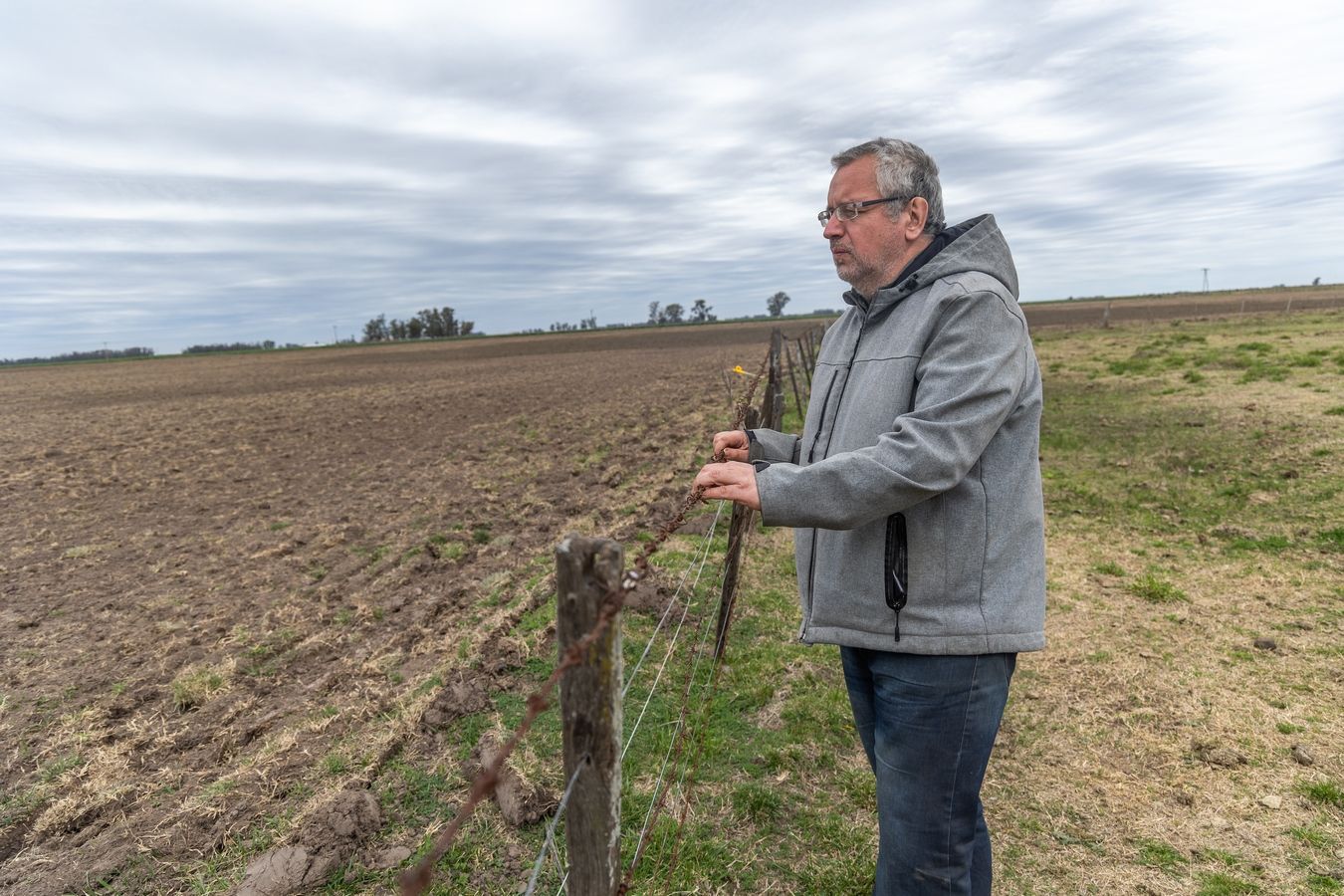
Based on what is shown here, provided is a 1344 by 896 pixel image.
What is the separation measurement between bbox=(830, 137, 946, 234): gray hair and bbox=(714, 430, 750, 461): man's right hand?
1.01 meters

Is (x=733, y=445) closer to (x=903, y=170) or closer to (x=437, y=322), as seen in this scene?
(x=903, y=170)

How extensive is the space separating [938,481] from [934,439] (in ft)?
0.37

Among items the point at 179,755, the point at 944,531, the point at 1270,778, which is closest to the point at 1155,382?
the point at 1270,778

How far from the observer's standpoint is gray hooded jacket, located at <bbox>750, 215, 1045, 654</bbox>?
1860mm

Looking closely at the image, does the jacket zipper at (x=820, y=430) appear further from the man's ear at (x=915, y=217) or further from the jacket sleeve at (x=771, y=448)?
the jacket sleeve at (x=771, y=448)

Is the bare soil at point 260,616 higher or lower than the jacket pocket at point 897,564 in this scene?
lower

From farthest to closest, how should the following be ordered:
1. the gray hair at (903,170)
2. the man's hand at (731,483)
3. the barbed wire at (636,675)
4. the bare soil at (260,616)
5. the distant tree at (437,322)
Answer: the distant tree at (437,322) → the bare soil at (260,616) → the gray hair at (903,170) → the man's hand at (731,483) → the barbed wire at (636,675)

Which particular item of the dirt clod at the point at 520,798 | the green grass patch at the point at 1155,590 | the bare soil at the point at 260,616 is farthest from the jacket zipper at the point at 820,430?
the green grass patch at the point at 1155,590

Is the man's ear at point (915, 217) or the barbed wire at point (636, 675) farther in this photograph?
the man's ear at point (915, 217)

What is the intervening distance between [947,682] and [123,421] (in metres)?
27.0

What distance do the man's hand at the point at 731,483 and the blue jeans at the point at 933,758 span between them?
0.66 m

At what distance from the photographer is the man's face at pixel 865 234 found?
7.16 feet

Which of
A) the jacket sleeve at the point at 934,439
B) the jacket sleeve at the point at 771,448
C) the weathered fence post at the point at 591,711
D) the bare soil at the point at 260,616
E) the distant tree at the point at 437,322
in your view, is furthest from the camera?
the distant tree at the point at 437,322

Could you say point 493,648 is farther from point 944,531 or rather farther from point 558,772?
point 944,531
